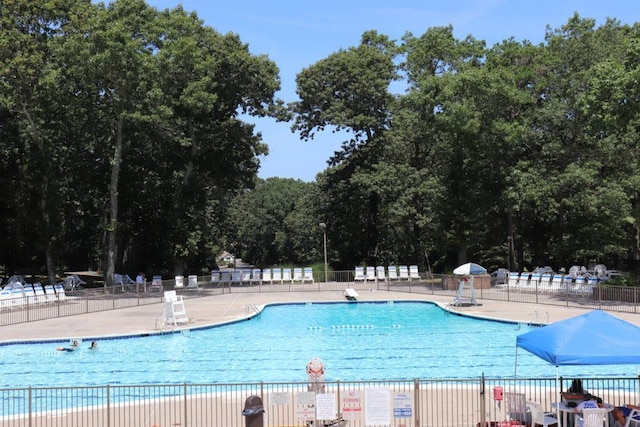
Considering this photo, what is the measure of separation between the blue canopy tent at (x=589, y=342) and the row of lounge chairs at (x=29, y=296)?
22.2m

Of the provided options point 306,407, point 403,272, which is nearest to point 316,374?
point 306,407

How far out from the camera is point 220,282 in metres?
37.2

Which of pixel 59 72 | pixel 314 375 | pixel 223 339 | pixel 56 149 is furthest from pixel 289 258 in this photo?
pixel 314 375

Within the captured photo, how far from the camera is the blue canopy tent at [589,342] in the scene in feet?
29.5

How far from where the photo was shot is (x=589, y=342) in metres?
9.22

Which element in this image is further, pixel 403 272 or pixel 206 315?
pixel 403 272

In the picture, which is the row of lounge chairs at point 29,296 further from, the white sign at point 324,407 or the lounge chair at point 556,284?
the lounge chair at point 556,284

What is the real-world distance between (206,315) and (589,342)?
1834 centimetres

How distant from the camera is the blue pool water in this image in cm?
1602

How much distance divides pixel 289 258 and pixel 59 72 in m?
55.0

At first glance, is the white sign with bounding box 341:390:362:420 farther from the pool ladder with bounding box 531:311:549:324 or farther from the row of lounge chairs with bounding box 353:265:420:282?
the row of lounge chairs with bounding box 353:265:420:282

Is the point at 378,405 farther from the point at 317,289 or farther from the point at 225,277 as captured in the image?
the point at 225,277

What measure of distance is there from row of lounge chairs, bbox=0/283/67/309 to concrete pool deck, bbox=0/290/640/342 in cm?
292

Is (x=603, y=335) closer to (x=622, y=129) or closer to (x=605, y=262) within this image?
(x=622, y=129)
